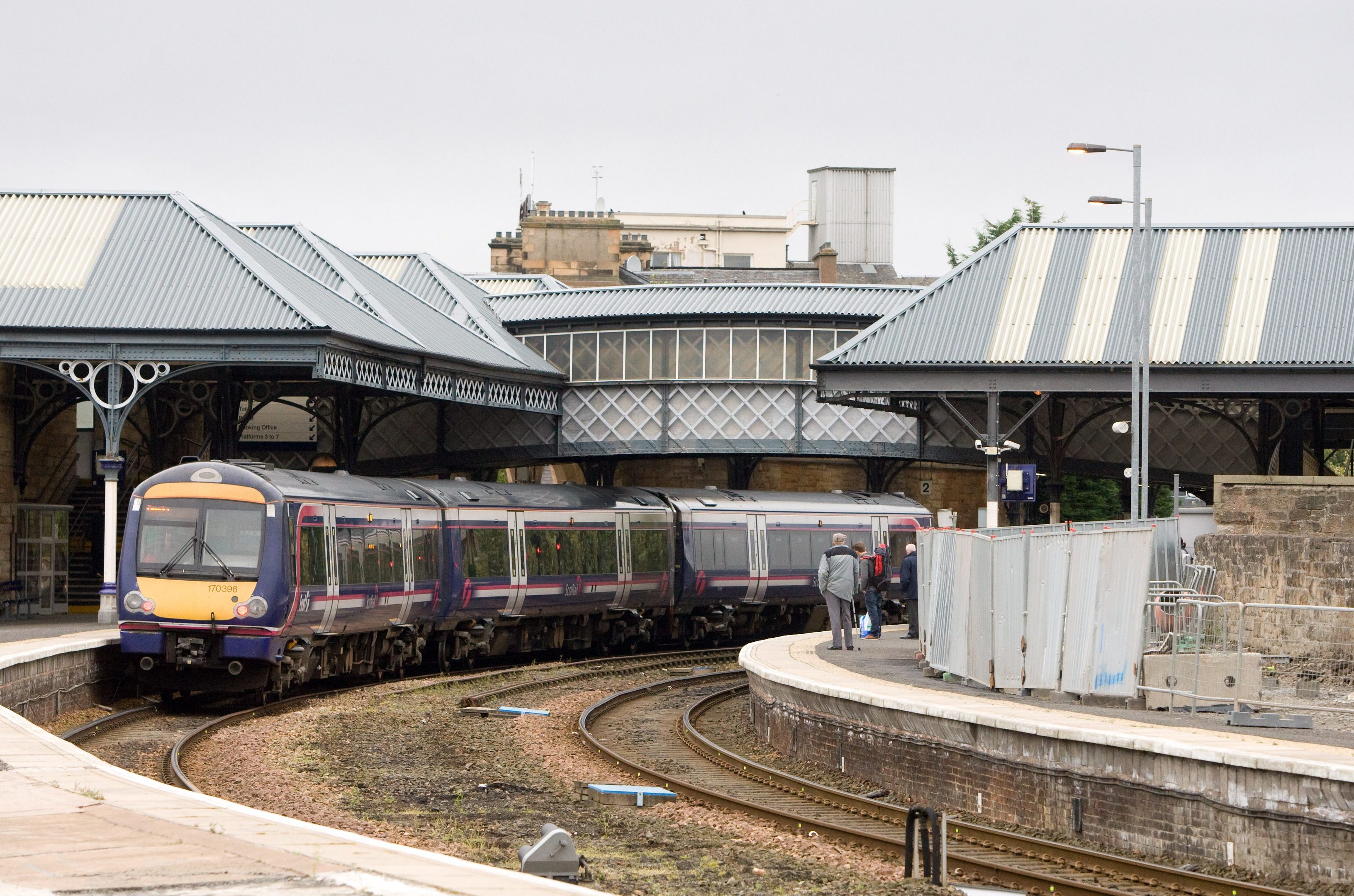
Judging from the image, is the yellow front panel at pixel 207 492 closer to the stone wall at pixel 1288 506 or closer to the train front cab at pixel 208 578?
the train front cab at pixel 208 578

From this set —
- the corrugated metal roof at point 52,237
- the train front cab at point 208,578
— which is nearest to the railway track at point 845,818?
the train front cab at point 208,578

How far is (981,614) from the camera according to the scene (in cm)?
1764

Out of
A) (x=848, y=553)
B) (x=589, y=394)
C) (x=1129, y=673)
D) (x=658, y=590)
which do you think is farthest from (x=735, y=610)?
(x=1129, y=673)

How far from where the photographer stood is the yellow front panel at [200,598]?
20781 mm

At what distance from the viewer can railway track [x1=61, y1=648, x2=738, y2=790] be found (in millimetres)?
16391

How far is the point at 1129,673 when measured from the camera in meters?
15.6

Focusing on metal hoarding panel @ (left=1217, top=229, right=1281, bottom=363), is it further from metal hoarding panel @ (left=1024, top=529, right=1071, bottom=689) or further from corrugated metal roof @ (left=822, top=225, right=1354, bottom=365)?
metal hoarding panel @ (left=1024, top=529, right=1071, bottom=689)

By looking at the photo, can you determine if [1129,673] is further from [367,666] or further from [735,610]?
[735,610]

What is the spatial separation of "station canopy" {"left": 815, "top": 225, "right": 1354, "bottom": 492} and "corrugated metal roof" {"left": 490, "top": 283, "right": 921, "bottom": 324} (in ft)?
11.5

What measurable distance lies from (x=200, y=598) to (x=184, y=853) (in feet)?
40.9

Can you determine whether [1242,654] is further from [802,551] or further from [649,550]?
[802,551]

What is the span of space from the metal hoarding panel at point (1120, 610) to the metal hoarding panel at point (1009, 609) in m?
0.91

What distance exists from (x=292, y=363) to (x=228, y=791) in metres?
16.9

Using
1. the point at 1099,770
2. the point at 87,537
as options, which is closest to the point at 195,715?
the point at 1099,770
